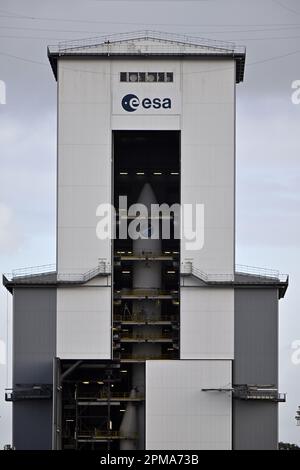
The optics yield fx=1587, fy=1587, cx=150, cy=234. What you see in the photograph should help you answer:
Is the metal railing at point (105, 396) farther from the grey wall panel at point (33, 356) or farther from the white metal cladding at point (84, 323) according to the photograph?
the white metal cladding at point (84, 323)

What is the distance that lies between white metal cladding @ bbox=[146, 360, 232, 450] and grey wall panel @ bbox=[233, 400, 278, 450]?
98 cm

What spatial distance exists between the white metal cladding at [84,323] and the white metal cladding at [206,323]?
4.82 metres

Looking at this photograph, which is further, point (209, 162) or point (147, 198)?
point (147, 198)

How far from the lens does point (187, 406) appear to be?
97.9 m

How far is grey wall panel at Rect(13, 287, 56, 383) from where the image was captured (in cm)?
9969

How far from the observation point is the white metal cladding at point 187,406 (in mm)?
97562

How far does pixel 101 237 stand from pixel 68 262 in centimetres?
270

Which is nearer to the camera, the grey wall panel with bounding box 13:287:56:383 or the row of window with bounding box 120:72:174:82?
the grey wall panel with bounding box 13:287:56:383

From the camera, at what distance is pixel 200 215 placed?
100 meters

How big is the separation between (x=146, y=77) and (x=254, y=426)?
2316 cm

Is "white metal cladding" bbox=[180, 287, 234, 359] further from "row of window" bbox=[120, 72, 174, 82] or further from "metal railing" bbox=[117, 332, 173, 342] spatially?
"row of window" bbox=[120, 72, 174, 82]

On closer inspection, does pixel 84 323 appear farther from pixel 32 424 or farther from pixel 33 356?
pixel 32 424

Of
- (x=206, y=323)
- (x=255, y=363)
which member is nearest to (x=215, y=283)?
(x=206, y=323)

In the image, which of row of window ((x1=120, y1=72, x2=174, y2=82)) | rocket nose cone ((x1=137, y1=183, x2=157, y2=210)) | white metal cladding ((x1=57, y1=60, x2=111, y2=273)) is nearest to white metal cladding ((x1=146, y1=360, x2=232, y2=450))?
white metal cladding ((x1=57, y1=60, x2=111, y2=273))
